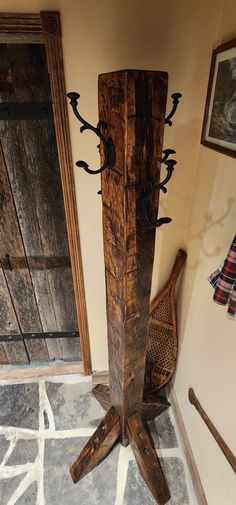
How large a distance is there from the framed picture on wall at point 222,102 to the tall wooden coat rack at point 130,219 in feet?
0.64

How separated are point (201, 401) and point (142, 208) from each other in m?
0.95

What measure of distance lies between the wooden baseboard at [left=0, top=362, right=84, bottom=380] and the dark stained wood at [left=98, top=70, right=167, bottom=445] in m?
0.76

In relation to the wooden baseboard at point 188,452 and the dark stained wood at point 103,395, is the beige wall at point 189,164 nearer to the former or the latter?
the wooden baseboard at point 188,452

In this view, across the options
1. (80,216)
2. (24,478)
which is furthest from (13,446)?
(80,216)

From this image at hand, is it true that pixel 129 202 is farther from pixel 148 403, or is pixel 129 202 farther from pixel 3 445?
pixel 3 445

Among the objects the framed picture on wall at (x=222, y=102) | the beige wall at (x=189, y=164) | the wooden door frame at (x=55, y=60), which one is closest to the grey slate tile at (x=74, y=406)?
the beige wall at (x=189, y=164)

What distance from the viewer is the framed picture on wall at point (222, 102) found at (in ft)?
2.65

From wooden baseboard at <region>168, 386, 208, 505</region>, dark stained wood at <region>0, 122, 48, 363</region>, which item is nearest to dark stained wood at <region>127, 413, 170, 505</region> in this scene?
wooden baseboard at <region>168, 386, 208, 505</region>

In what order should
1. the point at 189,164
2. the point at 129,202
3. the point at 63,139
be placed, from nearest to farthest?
1. the point at 129,202
2. the point at 63,139
3. the point at 189,164

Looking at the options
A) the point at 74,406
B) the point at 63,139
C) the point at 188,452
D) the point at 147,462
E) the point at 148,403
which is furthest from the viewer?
the point at 74,406

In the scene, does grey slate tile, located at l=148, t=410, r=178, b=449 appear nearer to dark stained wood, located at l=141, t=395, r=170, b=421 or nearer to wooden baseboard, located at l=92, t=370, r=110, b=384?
dark stained wood, located at l=141, t=395, r=170, b=421

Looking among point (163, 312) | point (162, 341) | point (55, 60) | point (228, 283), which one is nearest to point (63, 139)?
point (55, 60)

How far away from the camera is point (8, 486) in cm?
129

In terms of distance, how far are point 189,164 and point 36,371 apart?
157cm
